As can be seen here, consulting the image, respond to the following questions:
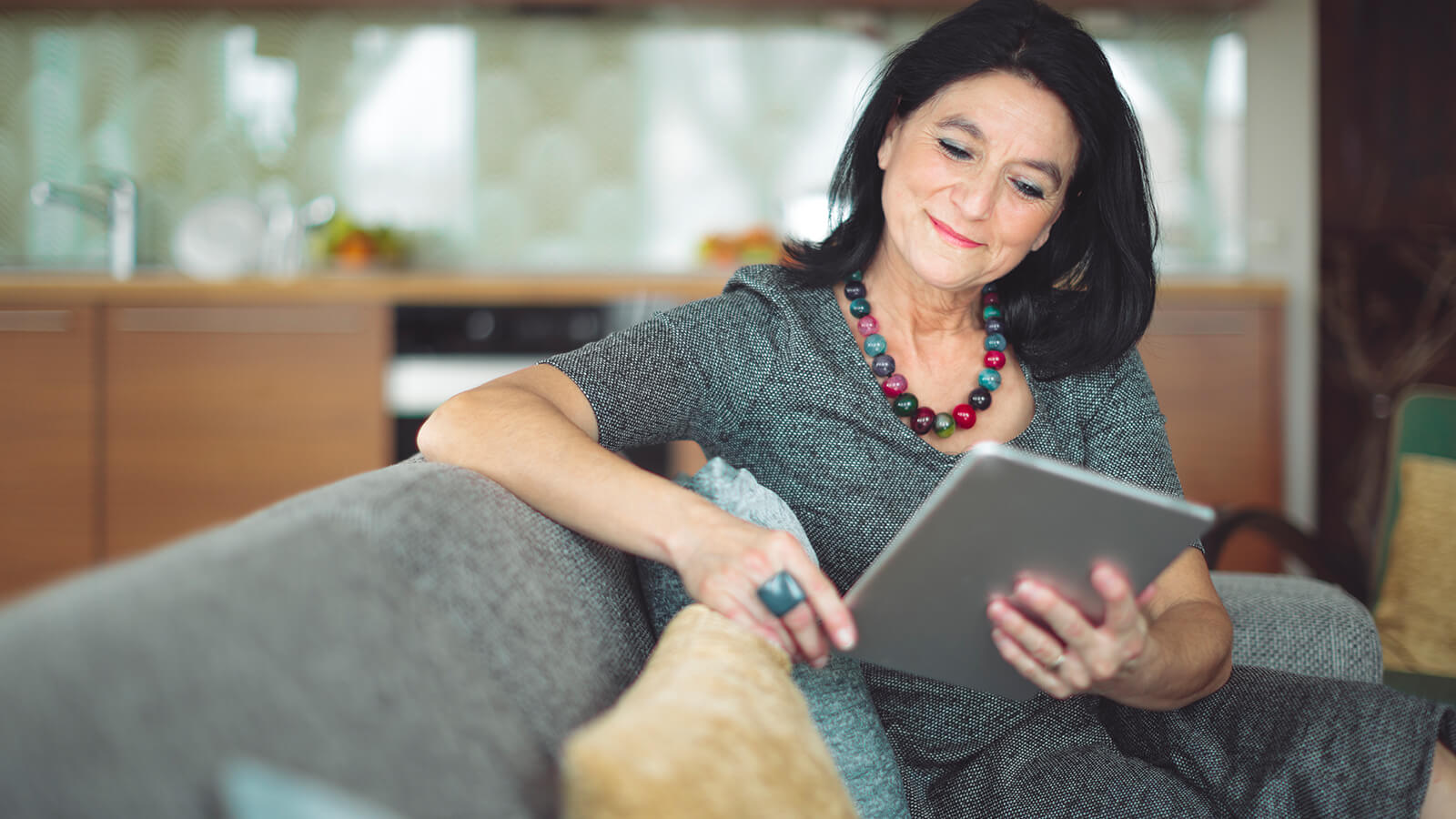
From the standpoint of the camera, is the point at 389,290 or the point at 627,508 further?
the point at 389,290

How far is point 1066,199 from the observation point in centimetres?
154

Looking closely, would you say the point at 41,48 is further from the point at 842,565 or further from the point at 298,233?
the point at 842,565

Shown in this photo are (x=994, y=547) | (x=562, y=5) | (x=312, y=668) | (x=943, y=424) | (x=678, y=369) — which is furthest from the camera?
(x=562, y=5)

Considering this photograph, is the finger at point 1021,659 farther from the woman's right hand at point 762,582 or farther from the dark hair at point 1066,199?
the dark hair at point 1066,199

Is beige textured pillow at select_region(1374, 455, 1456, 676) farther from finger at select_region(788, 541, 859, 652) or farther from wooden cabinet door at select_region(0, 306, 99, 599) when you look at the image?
wooden cabinet door at select_region(0, 306, 99, 599)

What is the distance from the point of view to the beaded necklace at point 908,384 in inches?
55.4

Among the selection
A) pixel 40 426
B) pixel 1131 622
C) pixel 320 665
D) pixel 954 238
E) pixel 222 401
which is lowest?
pixel 40 426

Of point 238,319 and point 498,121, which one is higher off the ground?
point 498,121

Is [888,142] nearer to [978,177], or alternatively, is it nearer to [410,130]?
[978,177]

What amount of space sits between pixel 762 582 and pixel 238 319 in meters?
2.92

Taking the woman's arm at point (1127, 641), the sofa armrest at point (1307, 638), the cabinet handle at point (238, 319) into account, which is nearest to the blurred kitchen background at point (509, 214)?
the cabinet handle at point (238, 319)

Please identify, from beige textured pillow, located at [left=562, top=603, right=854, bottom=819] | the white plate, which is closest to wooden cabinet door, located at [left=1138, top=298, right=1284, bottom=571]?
beige textured pillow, located at [left=562, top=603, right=854, bottom=819]

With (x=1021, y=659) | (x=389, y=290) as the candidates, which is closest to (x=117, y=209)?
(x=389, y=290)

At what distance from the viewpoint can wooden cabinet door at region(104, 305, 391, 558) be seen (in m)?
3.37
